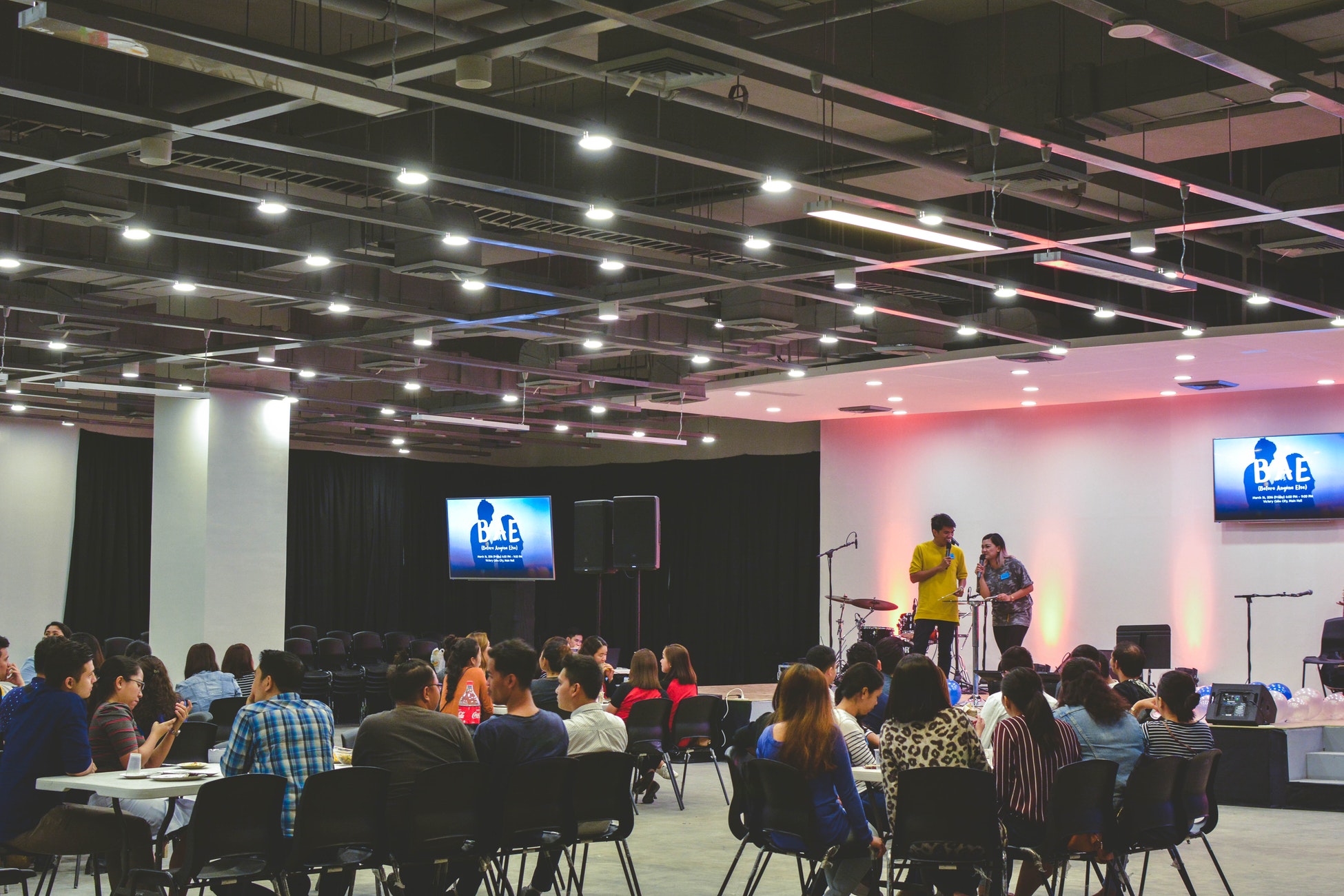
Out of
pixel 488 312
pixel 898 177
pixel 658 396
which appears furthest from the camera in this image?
pixel 658 396

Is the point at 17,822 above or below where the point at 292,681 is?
below

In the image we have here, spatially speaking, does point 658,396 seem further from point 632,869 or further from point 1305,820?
point 632,869

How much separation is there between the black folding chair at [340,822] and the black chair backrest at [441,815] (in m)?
0.10

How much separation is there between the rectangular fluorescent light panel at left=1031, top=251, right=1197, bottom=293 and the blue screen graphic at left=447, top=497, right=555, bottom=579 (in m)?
11.0

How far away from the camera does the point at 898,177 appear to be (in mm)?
9070

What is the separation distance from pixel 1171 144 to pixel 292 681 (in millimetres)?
5620

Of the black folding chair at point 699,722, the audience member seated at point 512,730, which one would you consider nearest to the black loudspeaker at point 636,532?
the black folding chair at point 699,722

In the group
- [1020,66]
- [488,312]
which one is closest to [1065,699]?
[1020,66]

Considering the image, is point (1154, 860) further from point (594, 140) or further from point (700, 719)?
point (594, 140)

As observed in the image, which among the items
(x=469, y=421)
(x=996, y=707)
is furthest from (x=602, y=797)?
(x=469, y=421)

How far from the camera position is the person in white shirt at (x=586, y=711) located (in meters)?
7.00

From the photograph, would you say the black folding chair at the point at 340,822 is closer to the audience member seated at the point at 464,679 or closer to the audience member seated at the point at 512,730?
the audience member seated at the point at 512,730

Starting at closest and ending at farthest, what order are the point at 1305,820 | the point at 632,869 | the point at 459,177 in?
the point at 632,869 → the point at 459,177 → the point at 1305,820

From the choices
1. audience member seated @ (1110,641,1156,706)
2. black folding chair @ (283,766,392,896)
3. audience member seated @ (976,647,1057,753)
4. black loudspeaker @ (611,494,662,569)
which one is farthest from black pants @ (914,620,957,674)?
black folding chair @ (283,766,392,896)
